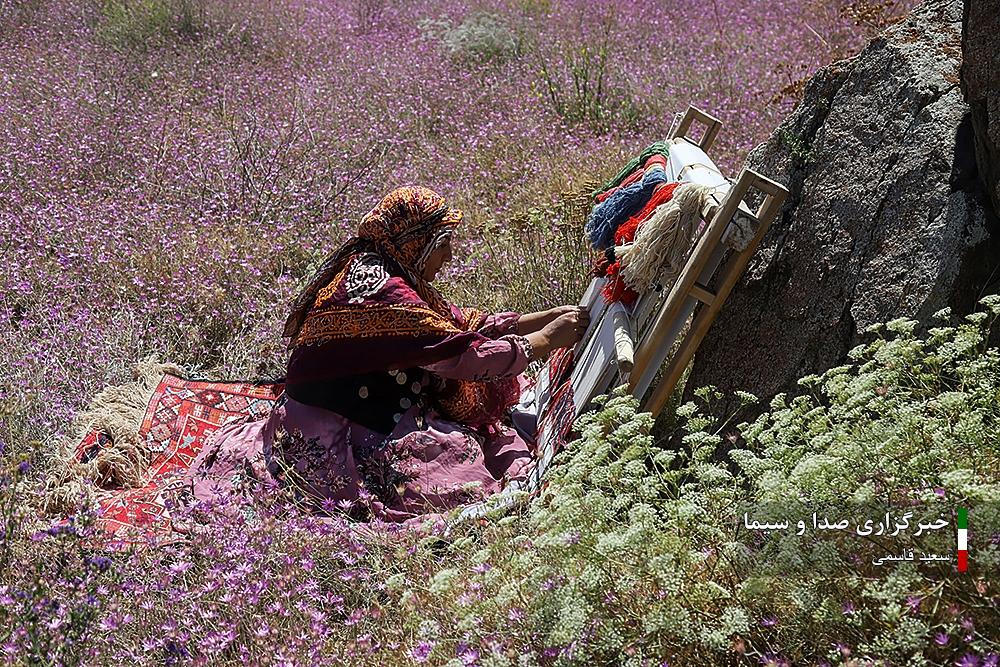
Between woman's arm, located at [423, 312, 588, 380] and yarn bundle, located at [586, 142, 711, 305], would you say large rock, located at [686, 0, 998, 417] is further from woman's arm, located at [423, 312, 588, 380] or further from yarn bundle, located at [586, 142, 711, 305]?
woman's arm, located at [423, 312, 588, 380]

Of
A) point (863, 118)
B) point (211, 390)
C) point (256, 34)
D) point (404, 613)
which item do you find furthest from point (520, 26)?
point (404, 613)

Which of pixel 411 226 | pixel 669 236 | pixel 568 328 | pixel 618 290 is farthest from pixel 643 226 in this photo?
pixel 411 226

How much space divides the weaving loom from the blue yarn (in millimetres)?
93

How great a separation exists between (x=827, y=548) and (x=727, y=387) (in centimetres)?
172

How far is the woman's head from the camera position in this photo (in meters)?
3.80

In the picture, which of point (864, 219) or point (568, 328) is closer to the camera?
point (864, 219)

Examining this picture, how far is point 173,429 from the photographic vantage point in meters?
4.48

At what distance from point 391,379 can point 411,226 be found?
1.92 feet

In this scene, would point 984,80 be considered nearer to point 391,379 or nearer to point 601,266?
point 601,266

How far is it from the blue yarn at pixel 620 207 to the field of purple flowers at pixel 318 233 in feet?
3.25

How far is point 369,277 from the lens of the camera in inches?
148

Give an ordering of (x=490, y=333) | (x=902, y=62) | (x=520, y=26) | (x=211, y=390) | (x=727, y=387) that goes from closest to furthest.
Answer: (x=902, y=62) < (x=727, y=387) < (x=490, y=333) < (x=211, y=390) < (x=520, y=26)

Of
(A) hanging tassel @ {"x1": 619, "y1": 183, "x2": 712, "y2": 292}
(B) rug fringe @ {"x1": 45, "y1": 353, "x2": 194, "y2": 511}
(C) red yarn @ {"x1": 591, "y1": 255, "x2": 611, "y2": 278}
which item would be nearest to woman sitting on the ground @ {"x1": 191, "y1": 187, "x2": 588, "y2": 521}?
(C) red yarn @ {"x1": 591, "y1": 255, "x2": 611, "y2": 278}

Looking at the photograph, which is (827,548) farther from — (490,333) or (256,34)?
(256,34)
